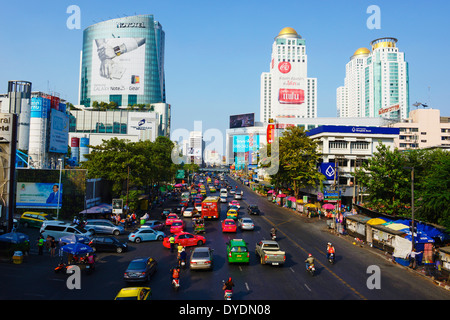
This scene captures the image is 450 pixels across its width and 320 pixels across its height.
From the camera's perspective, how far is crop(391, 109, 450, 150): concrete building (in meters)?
113

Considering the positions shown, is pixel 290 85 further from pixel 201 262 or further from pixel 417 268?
pixel 201 262

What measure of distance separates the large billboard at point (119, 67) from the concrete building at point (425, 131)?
114m

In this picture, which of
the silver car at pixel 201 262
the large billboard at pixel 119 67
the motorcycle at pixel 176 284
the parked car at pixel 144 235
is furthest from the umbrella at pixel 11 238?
the large billboard at pixel 119 67

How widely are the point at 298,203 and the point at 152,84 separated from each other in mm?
124683

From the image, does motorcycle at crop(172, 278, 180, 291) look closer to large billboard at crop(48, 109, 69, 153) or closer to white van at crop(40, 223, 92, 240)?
white van at crop(40, 223, 92, 240)

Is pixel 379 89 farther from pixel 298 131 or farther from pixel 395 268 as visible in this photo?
pixel 395 268

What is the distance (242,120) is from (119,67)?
6691cm

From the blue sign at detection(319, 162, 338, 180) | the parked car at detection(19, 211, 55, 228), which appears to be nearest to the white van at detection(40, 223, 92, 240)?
the parked car at detection(19, 211, 55, 228)

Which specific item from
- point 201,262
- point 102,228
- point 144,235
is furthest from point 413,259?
point 102,228

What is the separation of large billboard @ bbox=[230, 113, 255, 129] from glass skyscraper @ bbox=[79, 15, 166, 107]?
43.0 m

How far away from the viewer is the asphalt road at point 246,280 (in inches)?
664

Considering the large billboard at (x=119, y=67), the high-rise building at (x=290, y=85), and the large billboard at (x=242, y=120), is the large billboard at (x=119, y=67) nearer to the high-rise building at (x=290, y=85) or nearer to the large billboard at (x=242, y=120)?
the large billboard at (x=242, y=120)

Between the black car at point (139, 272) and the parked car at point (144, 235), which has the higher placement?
the black car at point (139, 272)
